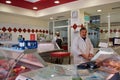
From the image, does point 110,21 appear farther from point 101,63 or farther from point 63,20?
point 101,63

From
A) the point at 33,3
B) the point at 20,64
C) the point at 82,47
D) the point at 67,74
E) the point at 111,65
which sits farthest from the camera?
the point at 33,3

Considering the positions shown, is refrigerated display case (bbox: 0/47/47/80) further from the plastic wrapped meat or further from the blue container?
the plastic wrapped meat

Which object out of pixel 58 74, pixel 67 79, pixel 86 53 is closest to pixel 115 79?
pixel 67 79

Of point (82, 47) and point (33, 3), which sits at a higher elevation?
point (33, 3)

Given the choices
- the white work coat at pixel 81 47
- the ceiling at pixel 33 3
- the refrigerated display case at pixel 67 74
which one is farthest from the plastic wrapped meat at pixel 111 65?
the ceiling at pixel 33 3

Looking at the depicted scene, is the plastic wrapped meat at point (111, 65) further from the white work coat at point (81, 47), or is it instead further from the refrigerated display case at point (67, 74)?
the white work coat at point (81, 47)

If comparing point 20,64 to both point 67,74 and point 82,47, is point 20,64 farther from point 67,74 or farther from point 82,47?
point 82,47

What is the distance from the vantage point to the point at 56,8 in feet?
19.6

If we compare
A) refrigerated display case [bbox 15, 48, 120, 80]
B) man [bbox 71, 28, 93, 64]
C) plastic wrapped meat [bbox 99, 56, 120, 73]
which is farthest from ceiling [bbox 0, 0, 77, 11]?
refrigerated display case [bbox 15, 48, 120, 80]

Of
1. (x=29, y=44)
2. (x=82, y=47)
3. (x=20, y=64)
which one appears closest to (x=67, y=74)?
(x=29, y=44)

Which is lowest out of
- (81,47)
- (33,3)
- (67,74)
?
(67,74)

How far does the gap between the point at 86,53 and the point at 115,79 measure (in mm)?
1712

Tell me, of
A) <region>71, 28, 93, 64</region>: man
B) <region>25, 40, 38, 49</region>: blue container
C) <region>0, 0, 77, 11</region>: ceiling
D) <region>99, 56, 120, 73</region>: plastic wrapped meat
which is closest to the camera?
<region>25, 40, 38, 49</region>: blue container

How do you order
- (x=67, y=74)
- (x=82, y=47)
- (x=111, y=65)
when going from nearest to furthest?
(x=67, y=74) < (x=111, y=65) < (x=82, y=47)
